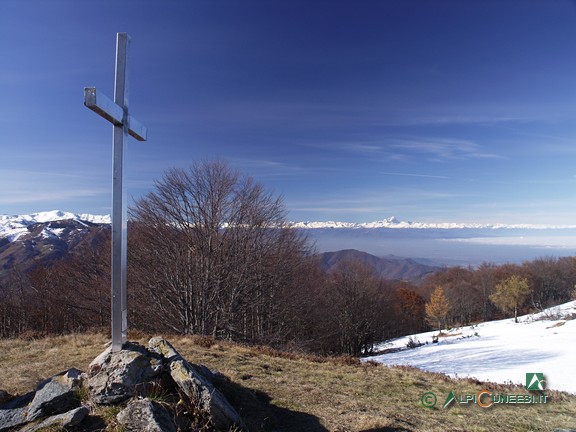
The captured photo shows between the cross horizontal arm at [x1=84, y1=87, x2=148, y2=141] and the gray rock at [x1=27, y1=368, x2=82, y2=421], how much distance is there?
326 cm

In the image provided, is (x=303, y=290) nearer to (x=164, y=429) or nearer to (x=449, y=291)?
(x=164, y=429)

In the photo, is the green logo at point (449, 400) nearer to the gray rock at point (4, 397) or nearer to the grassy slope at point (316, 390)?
the grassy slope at point (316, 390)

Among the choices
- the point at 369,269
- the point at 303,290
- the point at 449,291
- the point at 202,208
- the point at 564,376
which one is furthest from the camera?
the point at 449,291

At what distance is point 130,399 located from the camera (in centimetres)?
373

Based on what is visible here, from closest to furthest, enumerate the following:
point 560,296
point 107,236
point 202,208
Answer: point 202,208 → point 107,236 → point 560,296

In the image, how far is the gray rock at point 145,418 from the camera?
10.5 feet

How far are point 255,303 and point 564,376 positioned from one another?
49.4 ft

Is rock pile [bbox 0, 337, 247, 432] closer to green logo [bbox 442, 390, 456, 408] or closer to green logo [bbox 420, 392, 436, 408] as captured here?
green logo [bbox 420, 392, 436, 408]

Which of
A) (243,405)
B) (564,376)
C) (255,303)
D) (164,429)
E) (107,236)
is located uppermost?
(107,236)

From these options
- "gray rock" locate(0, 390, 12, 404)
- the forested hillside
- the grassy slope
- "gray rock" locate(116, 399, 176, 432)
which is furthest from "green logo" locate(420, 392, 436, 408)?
the forested hillside

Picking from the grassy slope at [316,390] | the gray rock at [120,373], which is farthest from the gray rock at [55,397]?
the grassy slope at [316,390]

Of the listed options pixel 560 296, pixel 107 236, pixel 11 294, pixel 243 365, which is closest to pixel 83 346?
pixel 243 365

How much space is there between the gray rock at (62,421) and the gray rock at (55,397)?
0.79 feet

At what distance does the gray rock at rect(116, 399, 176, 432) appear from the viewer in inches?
126
